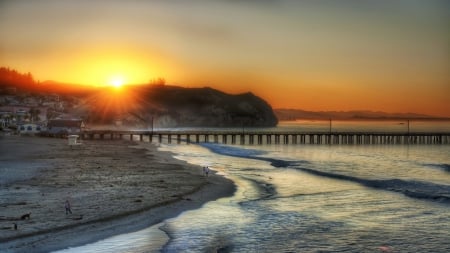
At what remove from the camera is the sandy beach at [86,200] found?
12141 mm

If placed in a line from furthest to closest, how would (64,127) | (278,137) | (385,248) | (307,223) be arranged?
(278,137) < (64,127) < (307,223) < (385,248)

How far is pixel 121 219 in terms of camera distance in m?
14.5

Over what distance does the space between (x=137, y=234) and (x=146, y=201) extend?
433cm

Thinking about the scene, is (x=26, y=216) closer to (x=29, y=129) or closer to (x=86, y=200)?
(x=86, y=200)

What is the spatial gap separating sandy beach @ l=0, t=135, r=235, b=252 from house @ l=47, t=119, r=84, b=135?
2357 inches

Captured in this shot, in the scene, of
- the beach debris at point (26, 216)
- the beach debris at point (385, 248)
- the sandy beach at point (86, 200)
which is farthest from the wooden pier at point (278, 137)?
the beach debris at point (385, 248)

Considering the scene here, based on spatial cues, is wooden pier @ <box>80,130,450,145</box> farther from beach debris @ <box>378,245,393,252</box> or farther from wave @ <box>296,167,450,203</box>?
beach debris @ <box>378,245,393,252</box>

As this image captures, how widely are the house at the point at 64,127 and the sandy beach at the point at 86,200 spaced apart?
59.9 m

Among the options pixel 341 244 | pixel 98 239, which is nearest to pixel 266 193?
pixel 341 244

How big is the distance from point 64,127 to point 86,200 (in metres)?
74.8

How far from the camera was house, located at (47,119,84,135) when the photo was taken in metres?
86.2

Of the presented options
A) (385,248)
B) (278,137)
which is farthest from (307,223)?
(278,137)

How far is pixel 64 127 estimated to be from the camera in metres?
87.6

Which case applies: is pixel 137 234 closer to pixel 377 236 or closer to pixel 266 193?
pixel 377 236
